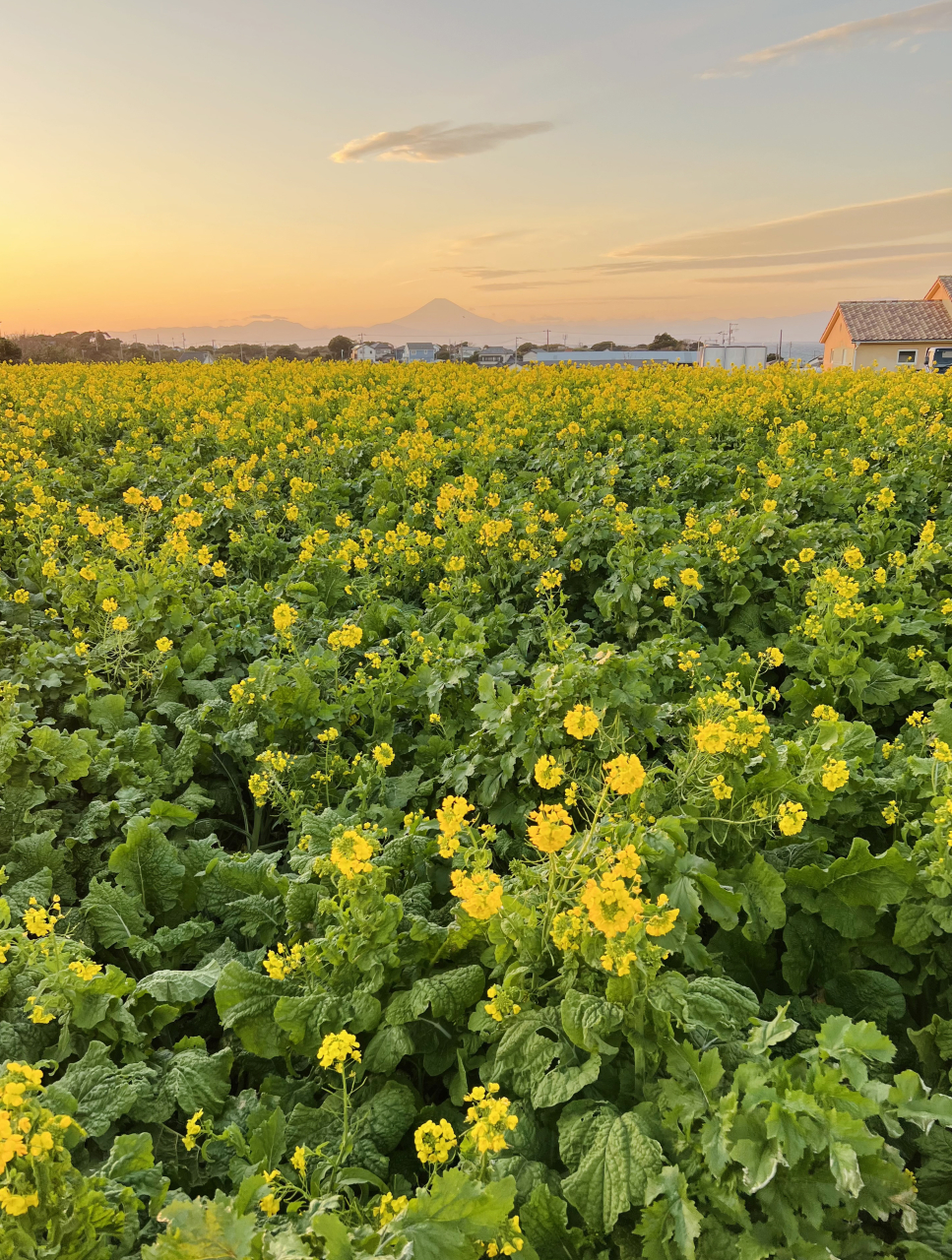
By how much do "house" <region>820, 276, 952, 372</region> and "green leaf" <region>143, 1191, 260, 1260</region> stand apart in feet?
139

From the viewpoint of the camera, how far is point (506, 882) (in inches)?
100

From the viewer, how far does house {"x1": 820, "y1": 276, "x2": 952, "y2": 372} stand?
126 feet

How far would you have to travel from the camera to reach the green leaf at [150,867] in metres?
3.21

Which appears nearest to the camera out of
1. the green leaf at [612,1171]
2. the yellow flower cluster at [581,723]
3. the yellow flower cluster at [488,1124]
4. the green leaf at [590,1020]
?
the yellow flower cluster at [488,1124]

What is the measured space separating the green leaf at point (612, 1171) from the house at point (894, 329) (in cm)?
4184

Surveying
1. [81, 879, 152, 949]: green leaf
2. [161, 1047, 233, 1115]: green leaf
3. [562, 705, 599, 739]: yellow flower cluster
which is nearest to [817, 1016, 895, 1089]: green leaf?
[562, 705, 599, 739]: yellow flower cluster

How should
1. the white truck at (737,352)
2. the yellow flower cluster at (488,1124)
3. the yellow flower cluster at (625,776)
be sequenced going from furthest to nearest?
the white truck at (737,352) → the yellow flower cluster at (625,776) → the yellow flower cluster at (488,1124)

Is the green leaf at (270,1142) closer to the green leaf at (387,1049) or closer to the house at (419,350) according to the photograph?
the green leaf at (387,1049)

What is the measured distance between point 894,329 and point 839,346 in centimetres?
493

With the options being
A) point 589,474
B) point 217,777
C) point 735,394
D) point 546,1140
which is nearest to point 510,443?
point 589,474

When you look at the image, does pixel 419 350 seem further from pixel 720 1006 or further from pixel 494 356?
pixel 720 1006

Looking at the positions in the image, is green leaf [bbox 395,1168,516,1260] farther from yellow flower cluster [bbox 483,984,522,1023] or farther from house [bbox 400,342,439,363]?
house [bbox 400,342,439,363]

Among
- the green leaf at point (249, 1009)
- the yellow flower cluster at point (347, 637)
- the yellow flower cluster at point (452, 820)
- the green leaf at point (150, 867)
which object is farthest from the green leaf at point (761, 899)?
the yellow flower cluster at point (347, 637)

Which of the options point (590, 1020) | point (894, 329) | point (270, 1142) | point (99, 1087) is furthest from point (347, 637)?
point (894, 329)
